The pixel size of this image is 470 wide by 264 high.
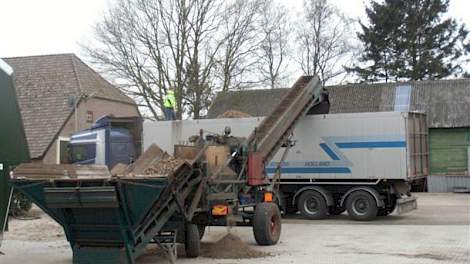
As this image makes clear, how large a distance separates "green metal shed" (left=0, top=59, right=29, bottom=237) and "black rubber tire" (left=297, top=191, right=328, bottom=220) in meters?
12.0

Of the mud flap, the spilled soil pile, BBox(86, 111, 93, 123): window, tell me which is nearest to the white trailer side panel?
the mud flap

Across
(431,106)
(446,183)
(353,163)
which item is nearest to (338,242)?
(353,163)

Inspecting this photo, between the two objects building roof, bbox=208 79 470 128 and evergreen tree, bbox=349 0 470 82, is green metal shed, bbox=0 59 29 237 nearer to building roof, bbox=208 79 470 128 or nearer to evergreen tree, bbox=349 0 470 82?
building roof, bbox=208 79 470 128

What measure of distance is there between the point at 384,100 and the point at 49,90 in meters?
19.8

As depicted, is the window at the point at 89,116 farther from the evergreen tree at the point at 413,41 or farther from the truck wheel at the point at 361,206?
the evergreen tree at the point at 413,41

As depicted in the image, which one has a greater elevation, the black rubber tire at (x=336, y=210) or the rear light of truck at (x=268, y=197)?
the rear light of truck at (x=268, y=197)

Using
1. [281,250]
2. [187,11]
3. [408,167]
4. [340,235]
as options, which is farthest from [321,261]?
[187,11]

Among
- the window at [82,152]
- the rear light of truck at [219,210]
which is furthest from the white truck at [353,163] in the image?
the rear light of truck at [219,210]

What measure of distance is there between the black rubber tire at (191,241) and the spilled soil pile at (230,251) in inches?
13.2

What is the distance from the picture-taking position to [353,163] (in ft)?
63.6

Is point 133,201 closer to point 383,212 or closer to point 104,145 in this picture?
point 104,145

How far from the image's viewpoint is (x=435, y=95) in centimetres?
3800

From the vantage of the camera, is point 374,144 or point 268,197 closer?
point 268,197

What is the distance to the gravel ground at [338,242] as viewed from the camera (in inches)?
460
